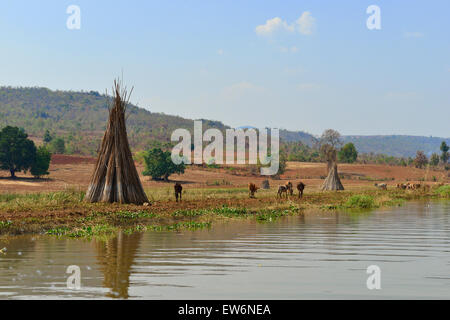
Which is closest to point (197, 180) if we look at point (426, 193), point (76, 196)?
point (426, 193)

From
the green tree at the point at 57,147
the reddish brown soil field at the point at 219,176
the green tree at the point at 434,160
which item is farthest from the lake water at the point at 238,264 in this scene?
the green tree at the point at 434,160

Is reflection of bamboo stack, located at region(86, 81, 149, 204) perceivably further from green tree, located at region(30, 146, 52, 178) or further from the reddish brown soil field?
green tree, located at region(30, 146, 52, 178)

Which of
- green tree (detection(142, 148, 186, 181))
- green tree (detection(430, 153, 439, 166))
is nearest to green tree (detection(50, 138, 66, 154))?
green tree (detection(142, 148, 186, 181))

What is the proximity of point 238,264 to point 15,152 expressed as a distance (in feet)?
113

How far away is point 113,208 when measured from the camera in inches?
725

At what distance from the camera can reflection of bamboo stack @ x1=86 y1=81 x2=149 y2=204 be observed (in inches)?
795

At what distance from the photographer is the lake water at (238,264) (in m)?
7.52

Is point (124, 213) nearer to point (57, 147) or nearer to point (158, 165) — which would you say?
point (158, 165)

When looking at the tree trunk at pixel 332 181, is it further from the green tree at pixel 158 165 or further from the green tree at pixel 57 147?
the green tree at pixel 57 147

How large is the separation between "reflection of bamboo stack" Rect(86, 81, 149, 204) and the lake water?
6.34 m

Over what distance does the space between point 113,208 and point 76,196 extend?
351cm

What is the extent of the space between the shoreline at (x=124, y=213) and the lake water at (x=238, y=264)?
0.95 metres

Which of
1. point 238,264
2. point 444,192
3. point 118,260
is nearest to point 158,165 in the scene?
point 444,192
